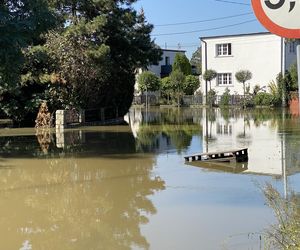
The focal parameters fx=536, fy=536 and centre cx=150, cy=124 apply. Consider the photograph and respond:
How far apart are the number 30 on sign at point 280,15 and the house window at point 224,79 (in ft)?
154

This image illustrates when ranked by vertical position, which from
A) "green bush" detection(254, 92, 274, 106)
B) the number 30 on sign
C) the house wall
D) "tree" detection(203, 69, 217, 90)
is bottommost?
"green bush" detection(254, 92, 274, 106)

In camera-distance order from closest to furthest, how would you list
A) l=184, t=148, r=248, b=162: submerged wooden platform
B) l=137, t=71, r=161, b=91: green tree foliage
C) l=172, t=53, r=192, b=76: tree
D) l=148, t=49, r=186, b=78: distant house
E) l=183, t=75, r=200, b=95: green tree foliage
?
l=184, t=148, r=248, b=162: submerged wooden platform
l=183, t=75, r=200, b=95: green tree foliage
l=137, t=71, r=161, b=91: green tree foliage
l=172, t=53, r=192, b=76: tree
l=148, t=49, r=186, b=78: distant house

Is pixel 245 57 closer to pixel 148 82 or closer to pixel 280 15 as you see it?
pixel 148 82

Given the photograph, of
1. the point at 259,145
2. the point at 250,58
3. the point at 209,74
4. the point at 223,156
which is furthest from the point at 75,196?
the point at 250,58

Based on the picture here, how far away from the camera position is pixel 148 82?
54.9 meters

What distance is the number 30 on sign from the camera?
134 inches

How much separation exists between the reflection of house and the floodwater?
0.04 metres

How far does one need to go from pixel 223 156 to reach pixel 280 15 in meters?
11.2

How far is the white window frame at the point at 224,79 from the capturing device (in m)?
49.9

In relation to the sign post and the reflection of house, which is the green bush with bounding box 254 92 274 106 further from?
the sign post

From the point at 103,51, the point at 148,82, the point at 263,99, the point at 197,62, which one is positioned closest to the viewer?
the point at 103,51

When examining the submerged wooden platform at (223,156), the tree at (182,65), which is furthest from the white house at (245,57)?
the submerged wooden platform at (223,156)

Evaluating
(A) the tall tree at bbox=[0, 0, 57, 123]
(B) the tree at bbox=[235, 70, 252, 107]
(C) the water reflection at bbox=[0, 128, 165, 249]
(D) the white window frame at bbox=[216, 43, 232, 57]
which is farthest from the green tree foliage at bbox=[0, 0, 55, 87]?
(D) the white window frame at bbox=[216, 43, 232, 57]

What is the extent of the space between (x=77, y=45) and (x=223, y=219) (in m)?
19.8
